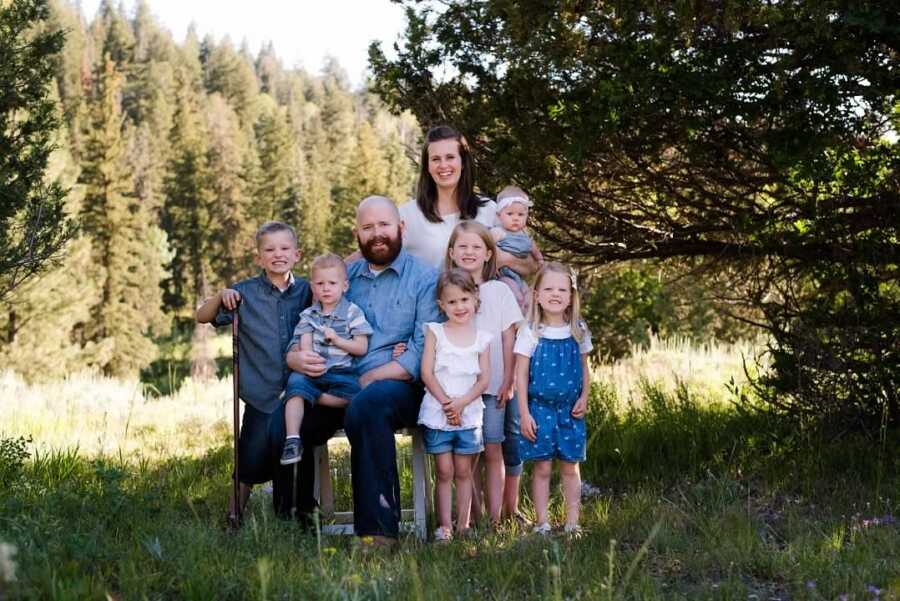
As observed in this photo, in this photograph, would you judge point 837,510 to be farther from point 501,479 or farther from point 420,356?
point 420,356

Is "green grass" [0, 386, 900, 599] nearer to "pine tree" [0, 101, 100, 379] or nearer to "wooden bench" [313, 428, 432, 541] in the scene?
"wooden bench" [313, 428, 432, 541]

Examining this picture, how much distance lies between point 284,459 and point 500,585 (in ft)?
4.44

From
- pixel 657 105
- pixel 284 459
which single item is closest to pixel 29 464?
pixel 284 459

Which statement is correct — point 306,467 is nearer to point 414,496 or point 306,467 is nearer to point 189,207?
point 414,496

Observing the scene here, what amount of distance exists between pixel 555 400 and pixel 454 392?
0.52 meters

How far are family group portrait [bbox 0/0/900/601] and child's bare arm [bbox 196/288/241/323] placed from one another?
0.02 metres

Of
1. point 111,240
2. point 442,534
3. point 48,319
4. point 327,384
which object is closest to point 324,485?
point 327,384

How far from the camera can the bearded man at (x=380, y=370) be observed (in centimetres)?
450

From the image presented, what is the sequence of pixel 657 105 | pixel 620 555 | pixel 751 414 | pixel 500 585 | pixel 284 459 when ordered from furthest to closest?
pixel 751 414, pixel 657 105, pixel 284 459, pixel 620 555, pixel 500 585

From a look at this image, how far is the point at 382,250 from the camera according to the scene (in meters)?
4.91

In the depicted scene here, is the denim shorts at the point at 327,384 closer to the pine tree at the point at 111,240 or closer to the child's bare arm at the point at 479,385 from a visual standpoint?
the child's bare arm at the point at 479,385

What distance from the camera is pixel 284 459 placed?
4.53m

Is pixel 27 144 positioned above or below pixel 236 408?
above

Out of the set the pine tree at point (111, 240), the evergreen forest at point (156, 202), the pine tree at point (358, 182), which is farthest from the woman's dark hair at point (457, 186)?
the pine tree at point (358, 182)
